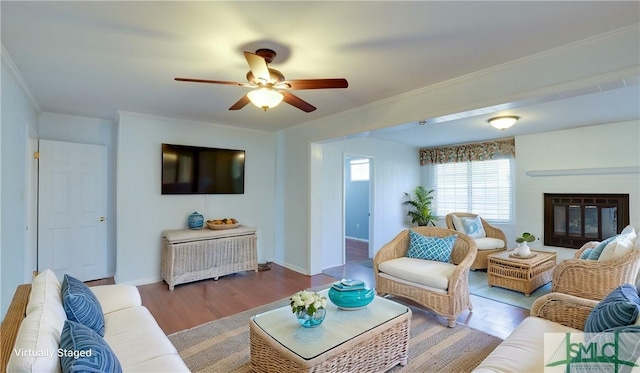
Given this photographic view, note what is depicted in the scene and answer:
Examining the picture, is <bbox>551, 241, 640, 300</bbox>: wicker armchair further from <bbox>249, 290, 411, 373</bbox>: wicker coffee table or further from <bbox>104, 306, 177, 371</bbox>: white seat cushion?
<bbox>104, 306, 177, 371</bbox>: white seat cushion

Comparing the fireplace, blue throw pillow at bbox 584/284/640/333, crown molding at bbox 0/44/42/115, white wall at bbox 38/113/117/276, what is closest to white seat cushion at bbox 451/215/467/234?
the fireplace

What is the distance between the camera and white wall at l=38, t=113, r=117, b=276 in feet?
13.5

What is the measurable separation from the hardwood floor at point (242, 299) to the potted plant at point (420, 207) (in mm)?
2269

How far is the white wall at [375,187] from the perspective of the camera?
5.24 m

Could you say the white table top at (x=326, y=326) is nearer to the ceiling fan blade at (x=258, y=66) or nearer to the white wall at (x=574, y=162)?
the ceiling fan blade at (x=258, y=66)

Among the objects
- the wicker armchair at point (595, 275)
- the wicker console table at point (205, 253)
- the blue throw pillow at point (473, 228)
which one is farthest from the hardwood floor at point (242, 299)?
the blue throw pillow at point (473, 228)

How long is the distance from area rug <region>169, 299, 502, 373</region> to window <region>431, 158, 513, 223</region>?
157 inches

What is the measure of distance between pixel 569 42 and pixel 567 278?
7.36 ft

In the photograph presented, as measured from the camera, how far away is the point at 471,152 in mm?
6402

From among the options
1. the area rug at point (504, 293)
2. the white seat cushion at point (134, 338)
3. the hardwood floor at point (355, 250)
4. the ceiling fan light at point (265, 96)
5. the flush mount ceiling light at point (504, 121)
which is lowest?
the hardwood floor at point (355, 250)

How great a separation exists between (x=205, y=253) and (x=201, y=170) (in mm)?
1266

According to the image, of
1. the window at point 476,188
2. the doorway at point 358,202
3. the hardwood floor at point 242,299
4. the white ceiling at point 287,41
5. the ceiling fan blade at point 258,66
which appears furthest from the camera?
the doorway at point 358,202

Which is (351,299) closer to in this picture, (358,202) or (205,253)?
(205,253)

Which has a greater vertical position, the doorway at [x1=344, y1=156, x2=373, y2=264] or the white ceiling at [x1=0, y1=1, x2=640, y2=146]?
the white ceiling at [x1=0, y1=1, x2=640, y2=146]
